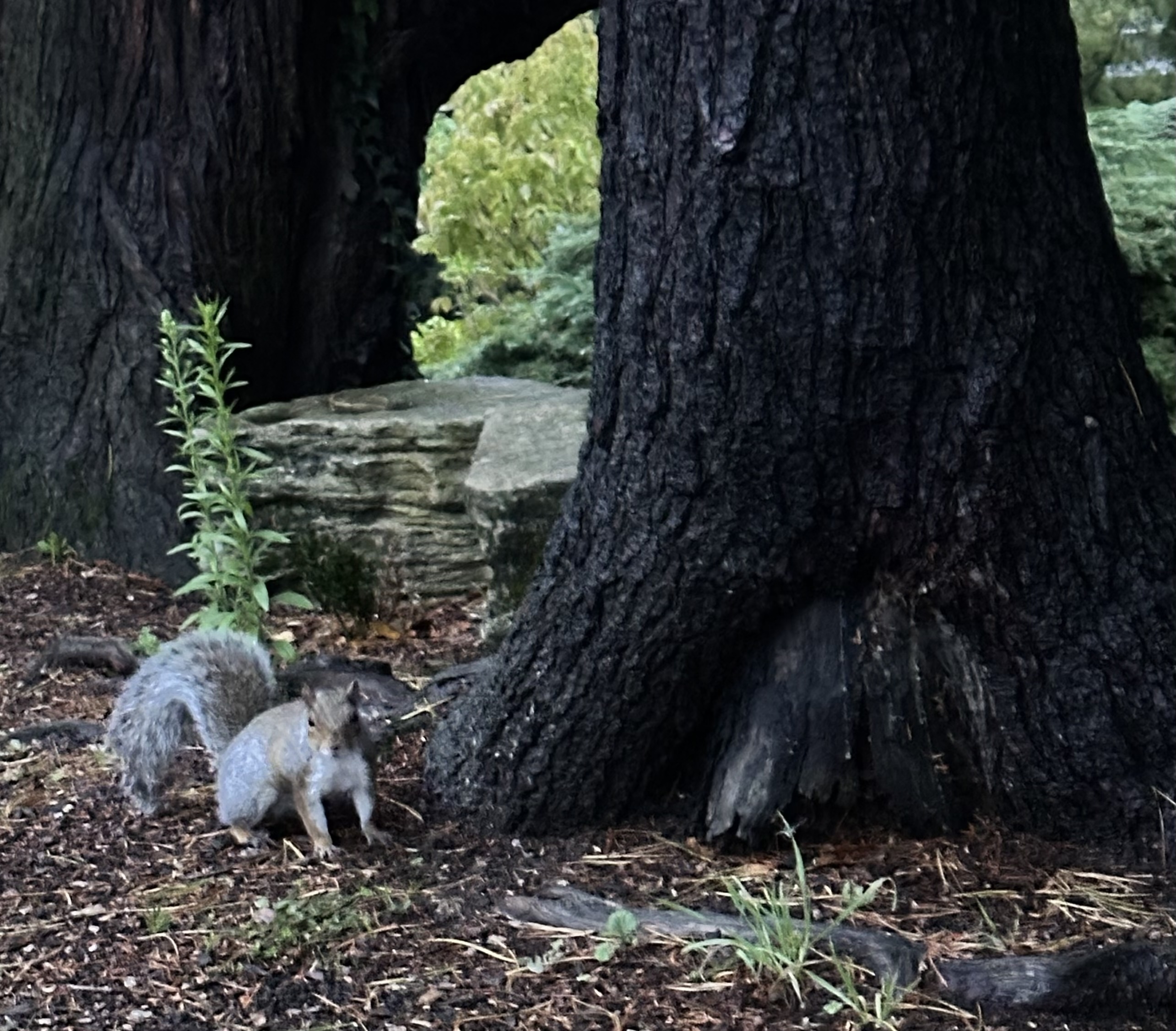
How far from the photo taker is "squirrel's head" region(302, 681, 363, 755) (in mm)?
3596

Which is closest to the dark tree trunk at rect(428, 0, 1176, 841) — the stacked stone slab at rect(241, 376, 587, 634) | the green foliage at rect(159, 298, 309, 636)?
the green foliage at rect(159, 298, 309, 636)

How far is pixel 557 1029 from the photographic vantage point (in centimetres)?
289

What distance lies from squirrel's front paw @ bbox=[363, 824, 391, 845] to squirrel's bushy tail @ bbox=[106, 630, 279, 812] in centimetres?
57

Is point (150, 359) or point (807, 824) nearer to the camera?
point (807, 824)

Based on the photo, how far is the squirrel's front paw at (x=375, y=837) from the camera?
3.65 m

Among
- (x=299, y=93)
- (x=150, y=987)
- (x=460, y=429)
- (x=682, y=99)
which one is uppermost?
(x=299, y=93)

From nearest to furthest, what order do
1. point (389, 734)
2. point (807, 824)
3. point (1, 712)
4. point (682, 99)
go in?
point (682, 99), point (807, 824), point (389, 734), point (1, 712)

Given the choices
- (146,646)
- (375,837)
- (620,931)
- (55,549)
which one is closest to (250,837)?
(375,837)

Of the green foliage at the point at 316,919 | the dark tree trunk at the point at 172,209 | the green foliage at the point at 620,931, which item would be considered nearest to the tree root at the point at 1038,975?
the green foliage at the point at 620,931

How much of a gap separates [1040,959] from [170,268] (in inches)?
169

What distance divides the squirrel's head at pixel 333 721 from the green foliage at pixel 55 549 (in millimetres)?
3021

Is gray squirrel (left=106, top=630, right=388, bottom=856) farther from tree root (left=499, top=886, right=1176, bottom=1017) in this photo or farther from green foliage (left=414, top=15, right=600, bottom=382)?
green foliage (left=414, top=15, right=600, bottom=382)

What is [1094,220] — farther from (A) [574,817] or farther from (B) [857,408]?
(A) [574,817]

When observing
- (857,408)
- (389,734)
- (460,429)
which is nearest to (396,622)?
(460,429)
